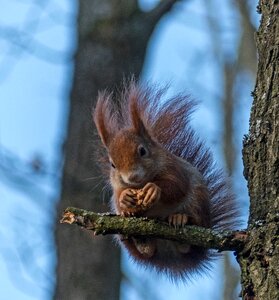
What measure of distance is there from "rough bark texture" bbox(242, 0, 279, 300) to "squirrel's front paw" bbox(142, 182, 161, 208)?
27 cm

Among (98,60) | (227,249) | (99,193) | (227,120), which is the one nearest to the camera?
(227,249)

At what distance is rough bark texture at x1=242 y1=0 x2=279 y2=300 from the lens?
204cm

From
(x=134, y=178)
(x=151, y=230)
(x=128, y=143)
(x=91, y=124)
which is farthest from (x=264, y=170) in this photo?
(x=91, y=124)

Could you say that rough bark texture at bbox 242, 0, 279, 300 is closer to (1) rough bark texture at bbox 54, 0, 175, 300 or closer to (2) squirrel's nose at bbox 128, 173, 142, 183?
(2) squirrel's nose at bbox 128, 173, 142, 183

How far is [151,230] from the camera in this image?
215 cm

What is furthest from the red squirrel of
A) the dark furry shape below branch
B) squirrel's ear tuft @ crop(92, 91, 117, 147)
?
the dark furry shape below branch

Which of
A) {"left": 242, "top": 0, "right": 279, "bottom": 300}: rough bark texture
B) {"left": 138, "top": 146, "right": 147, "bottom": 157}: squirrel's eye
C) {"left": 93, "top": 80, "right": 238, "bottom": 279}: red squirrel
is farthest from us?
{"left": 138, "top": 146, "right": 147, "bottom": 157}: squirrel's eye

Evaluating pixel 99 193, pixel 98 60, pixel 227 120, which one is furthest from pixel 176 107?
pixel 227 120

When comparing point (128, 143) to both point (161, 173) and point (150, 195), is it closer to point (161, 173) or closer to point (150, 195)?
point (161, 173)

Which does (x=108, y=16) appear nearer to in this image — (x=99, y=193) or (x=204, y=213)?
(x=99, y=193)

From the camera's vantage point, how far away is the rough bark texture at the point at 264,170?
204 centimetres

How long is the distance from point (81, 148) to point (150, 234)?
160 cm

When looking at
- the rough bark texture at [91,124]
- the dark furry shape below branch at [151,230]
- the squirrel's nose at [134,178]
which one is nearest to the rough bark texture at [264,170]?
the dark furry shape below branch at [151,230]

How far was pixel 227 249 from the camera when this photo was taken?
2.08 metres
